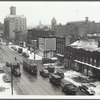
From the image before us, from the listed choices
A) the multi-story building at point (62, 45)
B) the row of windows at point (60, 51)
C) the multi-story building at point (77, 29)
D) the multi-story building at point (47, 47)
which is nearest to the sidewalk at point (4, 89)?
the multi-story building at point (62, 45)

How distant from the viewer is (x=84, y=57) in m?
45.9

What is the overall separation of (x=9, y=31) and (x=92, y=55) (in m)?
92.0

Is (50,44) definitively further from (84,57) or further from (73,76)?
(73,76)

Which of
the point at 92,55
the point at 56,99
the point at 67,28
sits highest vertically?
the point at 67,28

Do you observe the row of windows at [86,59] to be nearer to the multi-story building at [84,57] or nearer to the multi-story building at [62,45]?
the multi-story building at [84,57]

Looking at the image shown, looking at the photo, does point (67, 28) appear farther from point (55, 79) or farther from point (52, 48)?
point (55, 79)

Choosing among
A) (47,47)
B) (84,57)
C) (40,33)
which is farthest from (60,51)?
(40,33)

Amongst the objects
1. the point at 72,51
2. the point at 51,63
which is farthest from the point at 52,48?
the point at 72,51

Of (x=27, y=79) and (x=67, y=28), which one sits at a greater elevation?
(x=67, y=28)

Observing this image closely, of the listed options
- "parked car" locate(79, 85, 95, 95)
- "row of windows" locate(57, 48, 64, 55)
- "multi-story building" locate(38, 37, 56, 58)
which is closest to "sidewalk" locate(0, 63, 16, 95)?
"parked car" locate(79, 85, 95, 95)

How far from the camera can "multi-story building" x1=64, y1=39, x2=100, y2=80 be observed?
4159cm

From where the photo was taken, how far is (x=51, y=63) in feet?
190

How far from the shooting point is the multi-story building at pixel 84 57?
136 ft

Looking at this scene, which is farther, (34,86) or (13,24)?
(13,24)
